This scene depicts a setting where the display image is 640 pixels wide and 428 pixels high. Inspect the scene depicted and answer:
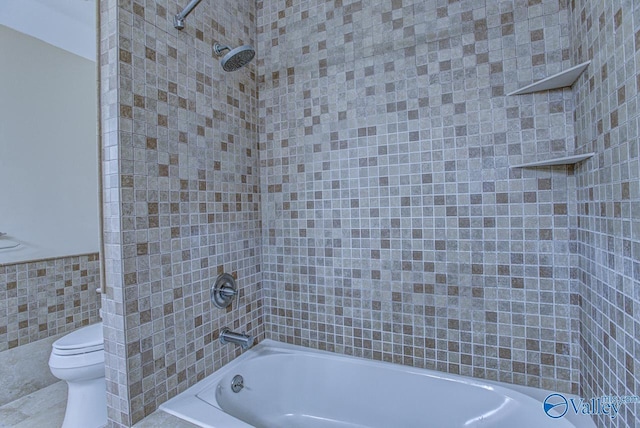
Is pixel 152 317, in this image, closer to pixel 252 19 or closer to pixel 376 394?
pixel 376 394

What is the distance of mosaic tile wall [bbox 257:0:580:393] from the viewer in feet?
4.09

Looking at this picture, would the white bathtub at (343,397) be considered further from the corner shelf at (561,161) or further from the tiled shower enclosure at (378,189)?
the corner shelf at (561,161)

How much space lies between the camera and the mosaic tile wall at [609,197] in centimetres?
78

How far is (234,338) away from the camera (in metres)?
1.47

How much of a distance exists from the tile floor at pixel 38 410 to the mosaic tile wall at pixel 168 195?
1.05m

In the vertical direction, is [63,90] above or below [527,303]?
above

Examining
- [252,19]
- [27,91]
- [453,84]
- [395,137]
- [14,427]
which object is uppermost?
[252,19]

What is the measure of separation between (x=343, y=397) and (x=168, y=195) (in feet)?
4.12

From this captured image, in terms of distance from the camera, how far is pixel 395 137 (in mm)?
1470

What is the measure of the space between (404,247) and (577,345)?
2.47ft

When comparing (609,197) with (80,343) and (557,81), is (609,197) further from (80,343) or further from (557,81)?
(80,343)

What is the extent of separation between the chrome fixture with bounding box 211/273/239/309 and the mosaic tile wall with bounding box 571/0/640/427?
1.42 metres

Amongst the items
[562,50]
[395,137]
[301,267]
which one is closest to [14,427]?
[301,267]

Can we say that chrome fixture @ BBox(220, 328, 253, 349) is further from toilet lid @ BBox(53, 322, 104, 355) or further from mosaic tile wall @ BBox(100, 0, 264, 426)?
toilet lid @ BBox(53, 322, 104, 355)
